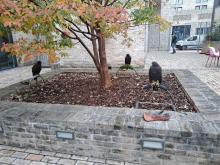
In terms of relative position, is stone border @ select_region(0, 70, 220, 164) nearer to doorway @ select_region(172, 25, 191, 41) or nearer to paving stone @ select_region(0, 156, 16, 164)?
paving stone @ select_region(0, 156, 16, 164)

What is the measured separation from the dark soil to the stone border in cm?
44

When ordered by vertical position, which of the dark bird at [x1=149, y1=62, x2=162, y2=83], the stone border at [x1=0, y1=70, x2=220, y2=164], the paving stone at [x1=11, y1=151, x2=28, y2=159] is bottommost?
the paving stone at [x1=11, y1=151, x2=28, y2=159]

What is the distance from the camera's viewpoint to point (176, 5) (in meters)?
29.3

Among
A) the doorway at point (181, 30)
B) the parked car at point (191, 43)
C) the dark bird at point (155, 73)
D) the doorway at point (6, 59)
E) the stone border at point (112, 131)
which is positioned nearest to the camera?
the stone border at point (112, 131)

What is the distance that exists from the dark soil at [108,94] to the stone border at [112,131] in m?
0.44

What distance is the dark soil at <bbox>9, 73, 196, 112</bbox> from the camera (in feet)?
10.7

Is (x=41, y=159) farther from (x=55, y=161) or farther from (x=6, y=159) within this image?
(x=6, y=159)

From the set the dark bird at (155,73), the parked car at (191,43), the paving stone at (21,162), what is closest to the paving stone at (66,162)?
the paving stone at (21,162)

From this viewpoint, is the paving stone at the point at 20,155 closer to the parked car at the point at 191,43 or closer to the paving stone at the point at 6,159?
the paving stone at the point at 6,159

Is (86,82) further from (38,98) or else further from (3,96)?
(3,96)

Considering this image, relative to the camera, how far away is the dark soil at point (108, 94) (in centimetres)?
326

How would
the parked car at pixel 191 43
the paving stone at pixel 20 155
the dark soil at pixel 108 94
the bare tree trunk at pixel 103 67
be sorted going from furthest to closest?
the parked car at pixel 191 43, the bare tree trunk at pixel 103 67, the dark soil at pixel 108 94, the paving stone at pixel 20 155

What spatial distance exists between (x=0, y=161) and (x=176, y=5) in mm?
31496

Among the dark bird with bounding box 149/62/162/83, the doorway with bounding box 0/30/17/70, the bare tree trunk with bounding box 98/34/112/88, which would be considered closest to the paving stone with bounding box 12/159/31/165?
the bare tree trunk with bounding box 98/34/112/88
